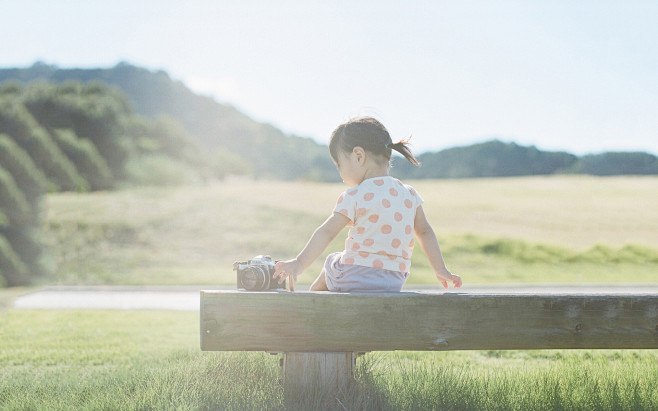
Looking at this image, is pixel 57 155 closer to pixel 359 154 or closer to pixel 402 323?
pixel 359 154

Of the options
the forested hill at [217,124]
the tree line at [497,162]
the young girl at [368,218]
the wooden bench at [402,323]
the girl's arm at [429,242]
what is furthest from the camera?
the forested hill at [217,124]

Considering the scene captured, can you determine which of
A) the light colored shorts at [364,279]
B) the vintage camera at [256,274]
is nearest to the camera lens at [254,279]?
the vintage camera at [256,274]

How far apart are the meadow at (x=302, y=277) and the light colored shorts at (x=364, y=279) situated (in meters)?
0.51

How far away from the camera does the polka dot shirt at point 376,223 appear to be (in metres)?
3.22

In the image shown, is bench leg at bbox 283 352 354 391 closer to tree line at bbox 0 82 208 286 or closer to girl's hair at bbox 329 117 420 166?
girl's hair at bbox 329 117 420 166

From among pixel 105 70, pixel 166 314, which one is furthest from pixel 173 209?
pixel 105 70

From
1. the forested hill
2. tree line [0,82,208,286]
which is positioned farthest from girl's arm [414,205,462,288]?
the forested hill

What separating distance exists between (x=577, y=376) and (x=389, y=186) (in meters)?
1.87

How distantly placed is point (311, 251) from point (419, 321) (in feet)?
2.09

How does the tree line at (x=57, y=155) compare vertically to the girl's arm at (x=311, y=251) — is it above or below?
above

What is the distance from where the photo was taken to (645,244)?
19578mm

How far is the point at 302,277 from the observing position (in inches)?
624

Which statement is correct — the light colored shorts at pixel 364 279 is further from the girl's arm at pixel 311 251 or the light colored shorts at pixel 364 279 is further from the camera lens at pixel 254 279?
the camera lens at pixel 254 279

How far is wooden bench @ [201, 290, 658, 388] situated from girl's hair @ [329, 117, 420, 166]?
878mm
